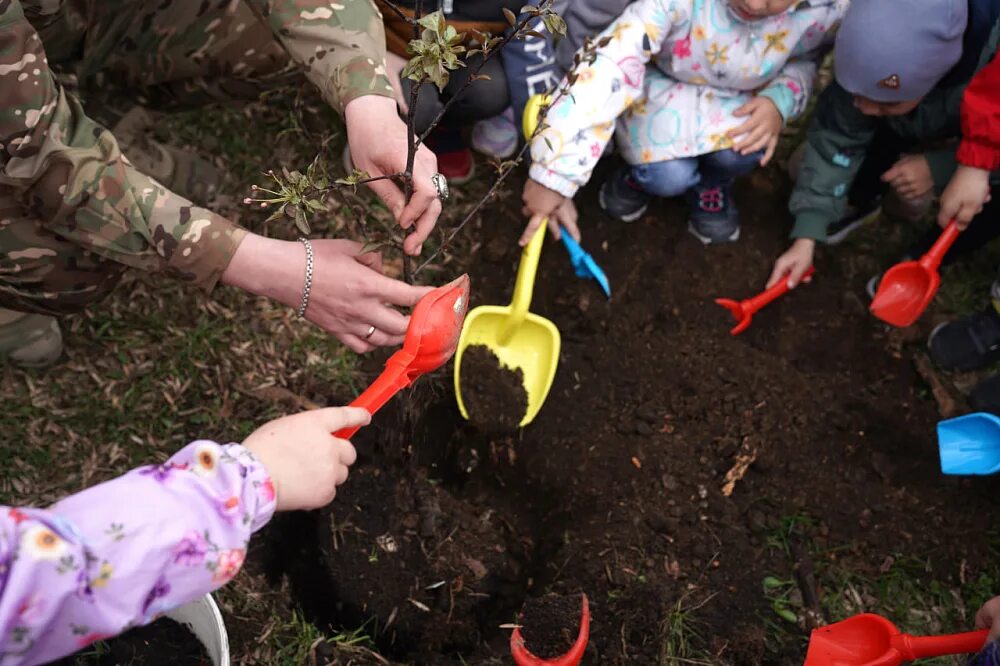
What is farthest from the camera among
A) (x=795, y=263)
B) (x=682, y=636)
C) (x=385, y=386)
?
(x=795, y=263)

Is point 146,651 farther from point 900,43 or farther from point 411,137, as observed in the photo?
point 900,43

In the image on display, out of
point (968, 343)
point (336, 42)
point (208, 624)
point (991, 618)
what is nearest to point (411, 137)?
→ point (336, 42)

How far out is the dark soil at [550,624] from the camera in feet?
5.67

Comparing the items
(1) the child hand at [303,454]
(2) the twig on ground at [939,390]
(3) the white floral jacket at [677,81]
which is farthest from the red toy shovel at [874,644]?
(3) the white floral jacket at [677,81]

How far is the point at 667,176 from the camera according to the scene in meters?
2.37

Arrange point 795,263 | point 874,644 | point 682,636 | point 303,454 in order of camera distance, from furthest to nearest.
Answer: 1. point 795,263
2. point 682,636
3. point 874,644
4. point 303,454

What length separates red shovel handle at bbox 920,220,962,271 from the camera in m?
2.24

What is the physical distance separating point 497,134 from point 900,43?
115 centimetres

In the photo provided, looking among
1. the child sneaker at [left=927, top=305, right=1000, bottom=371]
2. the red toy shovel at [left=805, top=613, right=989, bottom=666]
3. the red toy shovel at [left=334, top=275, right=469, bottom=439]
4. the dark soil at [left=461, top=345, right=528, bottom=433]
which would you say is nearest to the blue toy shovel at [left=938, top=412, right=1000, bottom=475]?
the child sneaker at [left=927, top=305, right=1000, bottom=371]

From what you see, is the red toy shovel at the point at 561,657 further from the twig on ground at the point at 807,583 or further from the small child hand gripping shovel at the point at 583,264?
the small child hand gripping shovel at the point at 583,264

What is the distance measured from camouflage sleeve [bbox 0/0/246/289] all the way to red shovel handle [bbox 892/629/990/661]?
154 cm

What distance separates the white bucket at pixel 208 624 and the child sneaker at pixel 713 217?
1717mm

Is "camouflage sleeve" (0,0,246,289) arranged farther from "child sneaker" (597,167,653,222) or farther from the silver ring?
"child sneaker" (597,167,653,222)

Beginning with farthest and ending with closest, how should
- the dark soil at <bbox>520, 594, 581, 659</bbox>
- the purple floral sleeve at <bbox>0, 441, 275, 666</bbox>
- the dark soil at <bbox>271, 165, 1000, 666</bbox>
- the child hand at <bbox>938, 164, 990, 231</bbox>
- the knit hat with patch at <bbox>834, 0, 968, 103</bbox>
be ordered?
the child hand at <bbox>938, 164, 990, 231</bbox> < the knit hat with patch at <bbox>834, 0, 968, 103</bbox> < the dark soil at <bbox>271, 165, 1000, 666</bbox> < the dark soil at <bbox>520, 594, 581, 659</bbox> < the purple floral sleeve at <bbox>0, 441, 275, 666</bbox>
